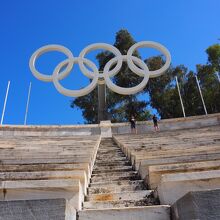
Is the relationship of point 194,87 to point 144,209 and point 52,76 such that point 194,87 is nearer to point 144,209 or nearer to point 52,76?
point 52,76

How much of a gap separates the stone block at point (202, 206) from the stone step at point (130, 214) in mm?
322

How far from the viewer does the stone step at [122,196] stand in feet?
9.02

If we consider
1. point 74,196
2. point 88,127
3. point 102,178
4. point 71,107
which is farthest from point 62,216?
point 71,107

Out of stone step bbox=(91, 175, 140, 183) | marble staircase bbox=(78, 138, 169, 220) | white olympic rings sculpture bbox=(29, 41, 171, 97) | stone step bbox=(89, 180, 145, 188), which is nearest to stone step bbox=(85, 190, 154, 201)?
marble staircase bbox=(78, 138, 169, 220)

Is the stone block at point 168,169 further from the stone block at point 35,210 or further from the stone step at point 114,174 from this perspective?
the stone block at point 35,210

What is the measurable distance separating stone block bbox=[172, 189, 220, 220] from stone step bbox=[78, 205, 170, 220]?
0.32 m

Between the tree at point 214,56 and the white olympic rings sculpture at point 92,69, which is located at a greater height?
the tree at point 214,56

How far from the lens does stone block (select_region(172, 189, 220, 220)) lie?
168 cm

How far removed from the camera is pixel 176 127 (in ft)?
40.7

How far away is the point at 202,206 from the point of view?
5.63 ft

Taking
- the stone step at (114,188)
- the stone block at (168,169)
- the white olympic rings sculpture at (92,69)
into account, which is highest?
the white olympic rings sculpture at (92,69)

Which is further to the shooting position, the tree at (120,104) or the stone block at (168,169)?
the tree at (120,104)

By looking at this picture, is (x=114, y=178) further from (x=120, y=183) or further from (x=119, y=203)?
(x=119, y=203)

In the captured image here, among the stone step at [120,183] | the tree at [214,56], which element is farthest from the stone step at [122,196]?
the tree at [214,56]
